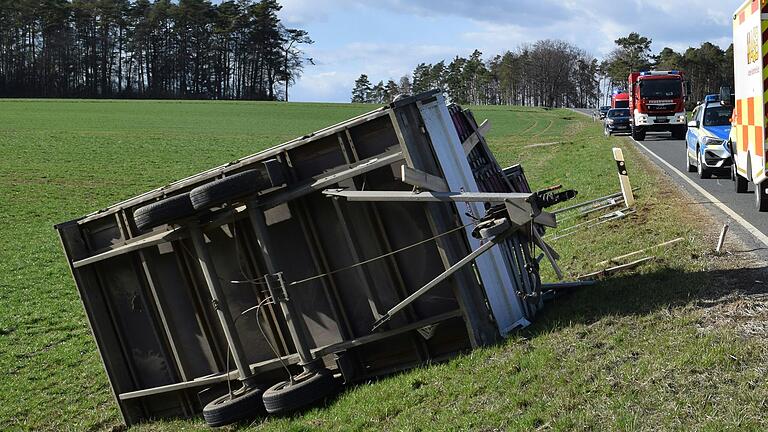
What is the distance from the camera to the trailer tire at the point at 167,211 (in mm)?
7383

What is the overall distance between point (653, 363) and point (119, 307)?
522 centimetres

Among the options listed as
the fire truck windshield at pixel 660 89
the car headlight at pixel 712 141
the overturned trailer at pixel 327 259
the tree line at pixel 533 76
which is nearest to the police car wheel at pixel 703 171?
the car headlight at pixel 712 141

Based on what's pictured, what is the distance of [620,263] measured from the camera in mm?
9969

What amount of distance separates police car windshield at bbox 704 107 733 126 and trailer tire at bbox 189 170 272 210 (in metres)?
15.1

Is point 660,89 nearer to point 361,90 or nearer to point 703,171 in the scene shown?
point 703,171

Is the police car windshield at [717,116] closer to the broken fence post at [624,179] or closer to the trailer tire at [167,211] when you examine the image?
the broken fence post at [624,179]

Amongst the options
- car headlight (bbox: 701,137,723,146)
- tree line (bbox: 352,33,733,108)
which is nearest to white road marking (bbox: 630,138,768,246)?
car headlight (bbox: 701,137,723,146)

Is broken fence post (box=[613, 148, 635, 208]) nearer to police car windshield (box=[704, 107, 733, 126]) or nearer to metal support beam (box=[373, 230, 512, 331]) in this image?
police car windshield (box=[704, 107, 733, 126])

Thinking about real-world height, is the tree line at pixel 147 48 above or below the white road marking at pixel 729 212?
above

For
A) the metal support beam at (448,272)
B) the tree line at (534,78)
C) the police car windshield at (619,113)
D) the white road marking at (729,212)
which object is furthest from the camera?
the tree line at (534,78)

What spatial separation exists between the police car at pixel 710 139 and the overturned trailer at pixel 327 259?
11347 millimetres

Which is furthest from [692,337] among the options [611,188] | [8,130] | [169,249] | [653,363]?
[8,130]

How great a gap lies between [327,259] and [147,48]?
4762 inches

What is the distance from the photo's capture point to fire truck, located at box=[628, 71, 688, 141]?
3666 centimetres
